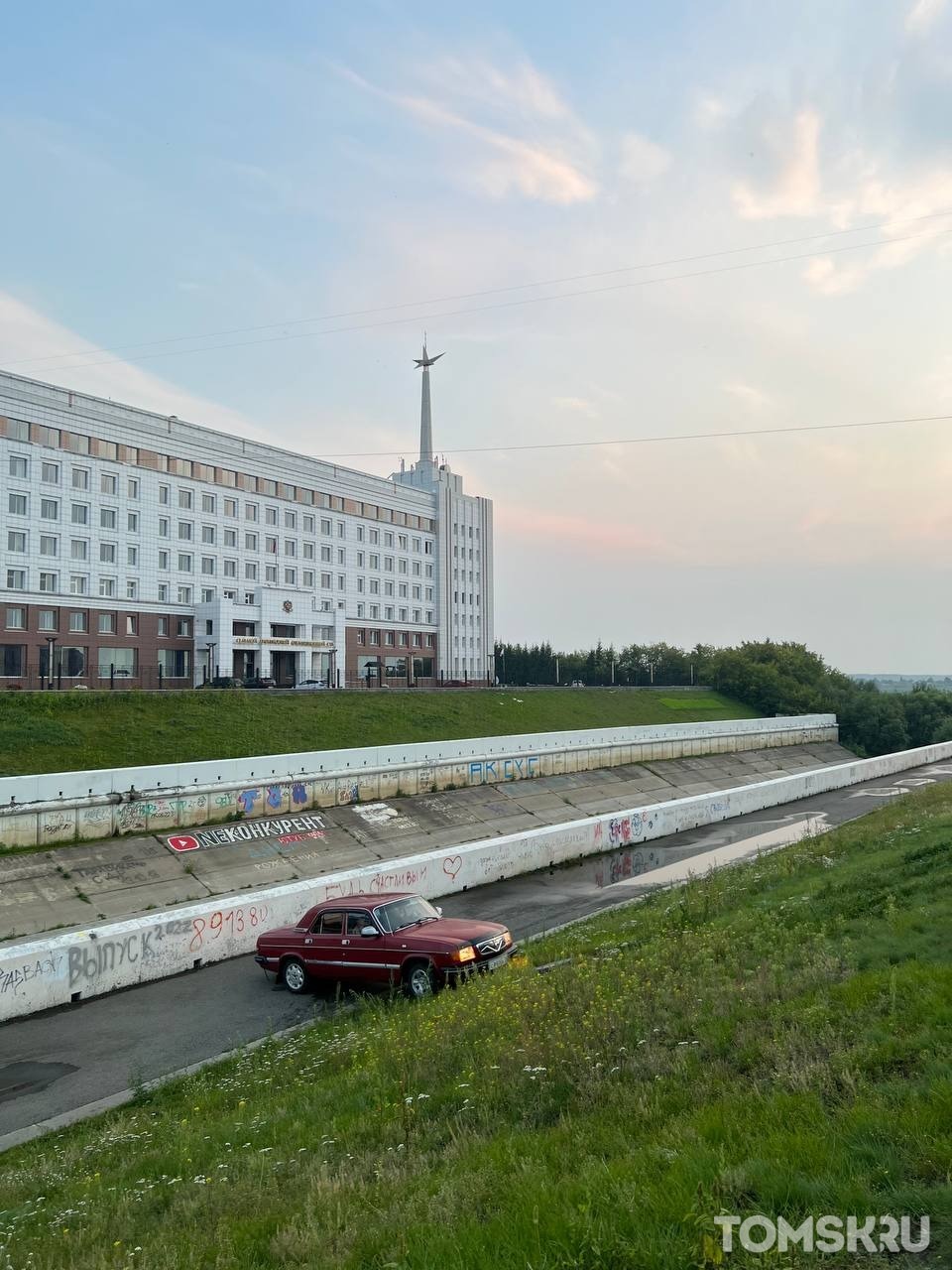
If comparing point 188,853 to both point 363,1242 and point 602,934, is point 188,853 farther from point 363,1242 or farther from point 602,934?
point 363,1242

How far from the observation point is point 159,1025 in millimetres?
13922

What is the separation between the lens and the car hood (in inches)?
539

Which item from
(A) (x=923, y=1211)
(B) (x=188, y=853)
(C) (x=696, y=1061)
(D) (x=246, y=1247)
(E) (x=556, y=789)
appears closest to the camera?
(A) (x=923, y=1211)

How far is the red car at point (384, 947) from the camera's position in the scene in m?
13.5

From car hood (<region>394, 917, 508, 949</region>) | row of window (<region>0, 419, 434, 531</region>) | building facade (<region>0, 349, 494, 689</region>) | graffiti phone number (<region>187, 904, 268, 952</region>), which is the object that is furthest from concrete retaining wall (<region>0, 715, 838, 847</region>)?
row of window (<region>0, 419, 434, 531</region>)

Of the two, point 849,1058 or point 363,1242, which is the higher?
point 849,1058

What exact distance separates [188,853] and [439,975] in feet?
48.0

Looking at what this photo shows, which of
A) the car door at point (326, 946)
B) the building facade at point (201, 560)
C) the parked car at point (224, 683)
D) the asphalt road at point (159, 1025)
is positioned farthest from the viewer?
the parked car at point (224, 683)

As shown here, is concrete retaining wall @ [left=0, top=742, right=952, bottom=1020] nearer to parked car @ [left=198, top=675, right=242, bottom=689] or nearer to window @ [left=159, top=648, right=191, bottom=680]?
parked car @ [left=198, top=675, right=242, bottom=689]

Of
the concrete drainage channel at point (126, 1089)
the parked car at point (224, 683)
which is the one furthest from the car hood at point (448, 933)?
the parked car at point (224, 683)

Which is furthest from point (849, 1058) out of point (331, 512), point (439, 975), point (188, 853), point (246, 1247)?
point (331, 512)

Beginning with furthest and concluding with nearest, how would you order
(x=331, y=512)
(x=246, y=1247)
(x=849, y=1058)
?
(x=331, y=512) → (x=849, y=1058) → (x=246, y=1247)

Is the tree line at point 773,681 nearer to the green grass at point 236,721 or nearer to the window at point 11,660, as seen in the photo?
the green grass at point 236,721

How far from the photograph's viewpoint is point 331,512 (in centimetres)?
7556
